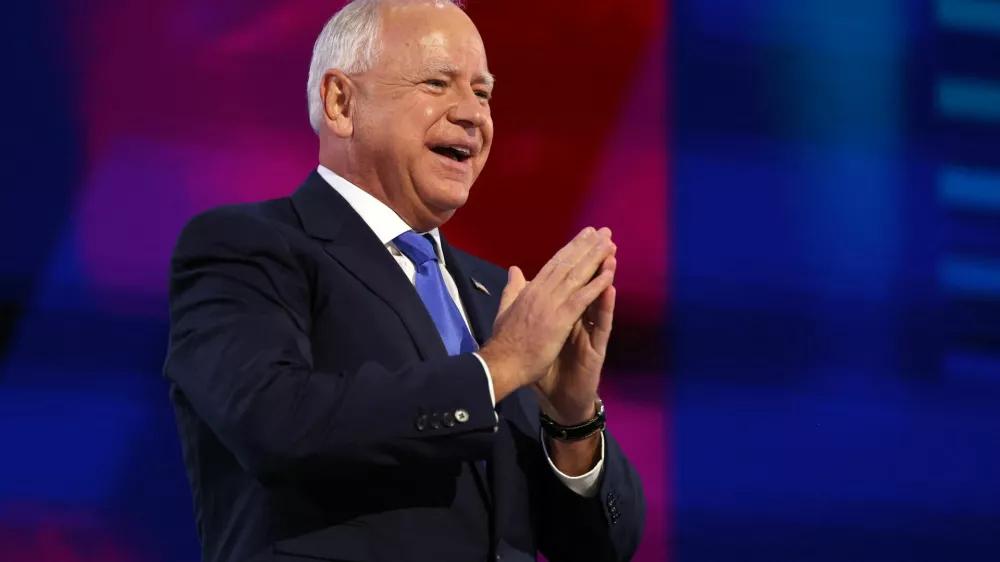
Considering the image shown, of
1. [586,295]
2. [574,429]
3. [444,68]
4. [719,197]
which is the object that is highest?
[444,68]

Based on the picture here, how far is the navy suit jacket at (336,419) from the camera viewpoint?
4.25 ft

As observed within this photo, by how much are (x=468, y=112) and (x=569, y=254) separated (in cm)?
38

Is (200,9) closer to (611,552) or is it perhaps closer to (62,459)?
(62,459)

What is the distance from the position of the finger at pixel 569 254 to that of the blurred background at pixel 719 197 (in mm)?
853

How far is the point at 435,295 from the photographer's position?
1.64 m

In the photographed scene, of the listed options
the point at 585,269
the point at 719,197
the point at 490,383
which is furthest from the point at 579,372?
the point at 719,197

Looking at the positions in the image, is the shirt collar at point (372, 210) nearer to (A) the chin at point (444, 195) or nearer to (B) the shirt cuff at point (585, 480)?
(A) the chin at point (444, 195)

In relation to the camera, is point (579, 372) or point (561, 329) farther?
point (579, 372)

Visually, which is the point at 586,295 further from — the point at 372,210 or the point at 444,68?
the point at 444,68

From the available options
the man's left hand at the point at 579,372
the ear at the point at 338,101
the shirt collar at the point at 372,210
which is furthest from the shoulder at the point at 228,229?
the man's left hand at the point at 579,372

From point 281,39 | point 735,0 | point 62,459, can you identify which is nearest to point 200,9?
point 281,39

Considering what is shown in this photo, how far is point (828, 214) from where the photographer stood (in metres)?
2.45

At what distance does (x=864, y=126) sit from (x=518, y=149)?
0.74m

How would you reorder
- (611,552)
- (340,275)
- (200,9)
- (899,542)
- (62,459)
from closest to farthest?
(340,275) < (611,552) < (62,459) < (200,9) < (899,542)
